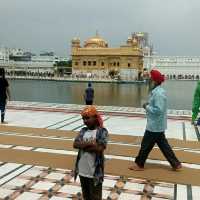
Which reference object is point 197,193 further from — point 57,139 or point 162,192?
point 57,139

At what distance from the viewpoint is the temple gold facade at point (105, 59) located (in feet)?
282

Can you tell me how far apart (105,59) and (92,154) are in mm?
84193

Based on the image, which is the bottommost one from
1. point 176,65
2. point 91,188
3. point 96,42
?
point 91,188

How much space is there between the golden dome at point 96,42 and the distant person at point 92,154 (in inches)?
3435

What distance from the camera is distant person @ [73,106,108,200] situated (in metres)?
3.88

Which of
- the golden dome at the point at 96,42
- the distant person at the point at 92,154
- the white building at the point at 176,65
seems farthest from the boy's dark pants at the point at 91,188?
the white building at the point at 176,65

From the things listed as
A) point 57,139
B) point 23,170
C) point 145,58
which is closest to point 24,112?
point 57,139

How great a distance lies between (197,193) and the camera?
5.05m

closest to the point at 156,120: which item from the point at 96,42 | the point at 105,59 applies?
the point at 105,59

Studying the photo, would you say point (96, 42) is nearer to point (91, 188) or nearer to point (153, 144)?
point (153, 144)

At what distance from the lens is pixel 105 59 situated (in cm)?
8756

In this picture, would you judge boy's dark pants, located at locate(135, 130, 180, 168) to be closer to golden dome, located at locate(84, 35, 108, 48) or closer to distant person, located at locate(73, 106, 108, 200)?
distant person, located at locate(73, 106, 108, 200)

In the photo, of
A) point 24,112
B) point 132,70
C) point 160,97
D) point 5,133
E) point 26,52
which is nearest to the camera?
point 160,97

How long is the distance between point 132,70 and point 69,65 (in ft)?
82.5
